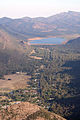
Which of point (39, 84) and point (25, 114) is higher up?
point (39, 84)

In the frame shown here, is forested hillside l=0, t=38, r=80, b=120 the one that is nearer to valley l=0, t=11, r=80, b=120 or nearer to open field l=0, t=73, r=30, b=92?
valley l=0, t=11, r=80, b=120

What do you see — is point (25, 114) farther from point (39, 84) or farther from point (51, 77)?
point (51, 77)

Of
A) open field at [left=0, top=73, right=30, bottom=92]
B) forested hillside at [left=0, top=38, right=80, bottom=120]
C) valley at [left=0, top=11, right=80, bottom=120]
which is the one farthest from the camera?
A: open field at [left=0, top=73, right=30, bottom=92]

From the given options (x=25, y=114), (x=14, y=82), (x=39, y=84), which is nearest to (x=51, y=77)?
(x=39, y=84)

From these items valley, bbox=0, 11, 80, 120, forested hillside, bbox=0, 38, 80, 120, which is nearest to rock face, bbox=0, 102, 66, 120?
valley, bbox=0, 11, 80, 120

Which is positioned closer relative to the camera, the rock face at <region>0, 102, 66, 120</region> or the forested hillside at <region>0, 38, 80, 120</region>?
the rock face at <region>0, 102, 66, 120</region>

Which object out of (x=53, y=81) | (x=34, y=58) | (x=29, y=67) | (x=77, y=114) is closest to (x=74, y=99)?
(x=77, y=114)

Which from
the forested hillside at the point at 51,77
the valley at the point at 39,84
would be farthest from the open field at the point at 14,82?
the forested hillside at the point at 51,77
